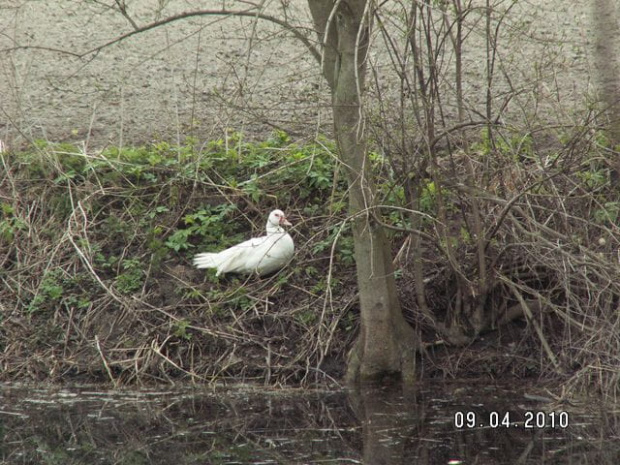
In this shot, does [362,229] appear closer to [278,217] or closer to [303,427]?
[278,217]

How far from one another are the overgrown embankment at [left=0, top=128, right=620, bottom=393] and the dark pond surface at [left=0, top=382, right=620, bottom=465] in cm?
36

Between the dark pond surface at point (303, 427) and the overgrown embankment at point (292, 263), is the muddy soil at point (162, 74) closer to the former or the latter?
the overgrown embankment at point (292, 263)

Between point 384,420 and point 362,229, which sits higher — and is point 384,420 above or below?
below

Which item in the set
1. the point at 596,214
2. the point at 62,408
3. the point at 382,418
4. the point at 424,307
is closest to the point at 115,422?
the point at 62,408

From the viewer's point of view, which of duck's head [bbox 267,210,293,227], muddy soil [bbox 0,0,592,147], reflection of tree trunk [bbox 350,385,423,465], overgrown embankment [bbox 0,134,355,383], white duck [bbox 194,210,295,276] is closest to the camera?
reflection of tree trunk [bbox 350,385,423,465]

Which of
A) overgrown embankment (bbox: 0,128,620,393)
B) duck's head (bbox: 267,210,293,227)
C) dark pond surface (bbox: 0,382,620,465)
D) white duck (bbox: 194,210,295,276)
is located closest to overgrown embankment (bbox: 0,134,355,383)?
overgrown embankment (bbox: 0,128,620,393)

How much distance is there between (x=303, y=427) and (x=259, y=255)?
204 centimetres

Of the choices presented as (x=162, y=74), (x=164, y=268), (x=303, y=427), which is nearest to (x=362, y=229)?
(x=303, y=427)

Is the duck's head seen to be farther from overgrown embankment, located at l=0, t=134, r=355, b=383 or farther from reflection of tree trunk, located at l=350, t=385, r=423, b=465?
reflection of tree trunk, located at l=350, t=385, r=423, b=465

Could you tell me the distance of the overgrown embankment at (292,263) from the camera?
7242 mm

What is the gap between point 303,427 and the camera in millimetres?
6570

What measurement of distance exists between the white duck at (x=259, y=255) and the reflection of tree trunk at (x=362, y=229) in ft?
3.28

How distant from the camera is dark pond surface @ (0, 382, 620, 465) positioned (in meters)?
5.91

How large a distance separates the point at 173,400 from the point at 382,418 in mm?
1659
